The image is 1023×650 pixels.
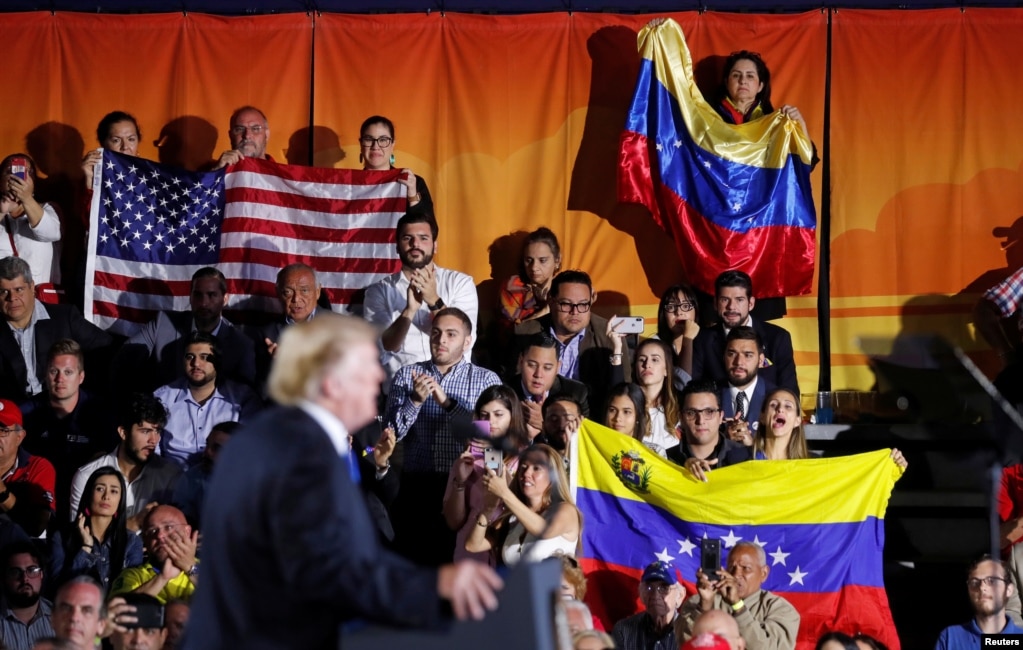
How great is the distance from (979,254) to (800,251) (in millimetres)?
1494

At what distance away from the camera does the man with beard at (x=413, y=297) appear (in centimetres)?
852

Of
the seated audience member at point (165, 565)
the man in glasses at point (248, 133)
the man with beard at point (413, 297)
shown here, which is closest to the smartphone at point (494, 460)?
the man with beard at point (413, 297)

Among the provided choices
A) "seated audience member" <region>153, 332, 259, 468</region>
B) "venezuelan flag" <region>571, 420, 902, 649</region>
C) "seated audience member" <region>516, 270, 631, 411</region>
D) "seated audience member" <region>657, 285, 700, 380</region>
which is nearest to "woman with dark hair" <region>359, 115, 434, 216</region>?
"seated audience member" <region>516, 270, 631, 411</region>

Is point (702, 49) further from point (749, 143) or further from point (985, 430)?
point (985, 430)

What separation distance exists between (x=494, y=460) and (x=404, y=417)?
940mm

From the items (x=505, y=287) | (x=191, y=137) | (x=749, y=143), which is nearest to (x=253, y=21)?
(x=191, y=137)

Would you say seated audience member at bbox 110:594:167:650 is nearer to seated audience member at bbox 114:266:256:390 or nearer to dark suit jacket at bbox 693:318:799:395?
seated audience member at bbox 114:266:256:390

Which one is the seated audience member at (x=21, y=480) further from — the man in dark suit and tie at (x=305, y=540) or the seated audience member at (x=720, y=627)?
the man in dark suit and tie at (x=305, y=540)

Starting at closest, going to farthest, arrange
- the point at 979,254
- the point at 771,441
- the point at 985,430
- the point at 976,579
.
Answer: the point at 976,579
the point at 771,441
the point at 985,430
the point at 979,254

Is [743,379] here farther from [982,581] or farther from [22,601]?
[22,601]

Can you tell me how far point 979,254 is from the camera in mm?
10633

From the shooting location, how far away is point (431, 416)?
7922 mm

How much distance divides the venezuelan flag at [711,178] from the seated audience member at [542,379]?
7.74ft

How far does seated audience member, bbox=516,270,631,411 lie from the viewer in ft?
28.8
